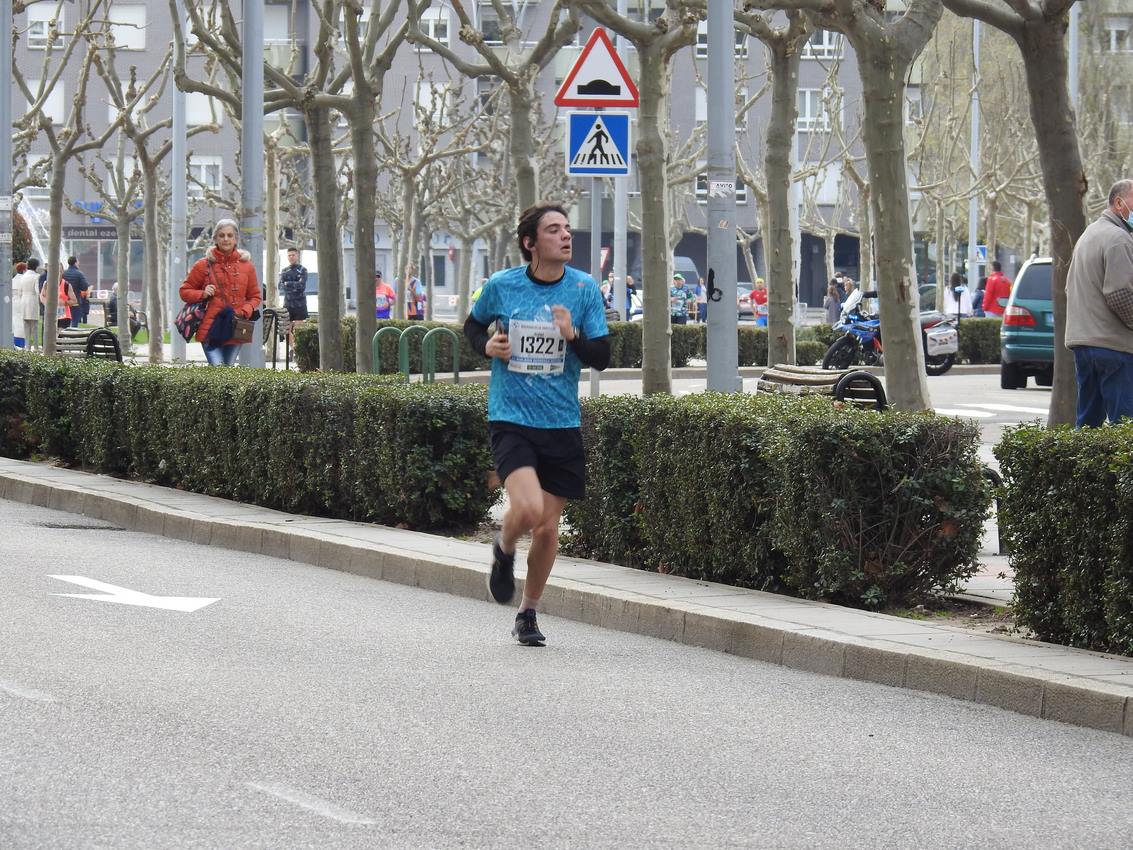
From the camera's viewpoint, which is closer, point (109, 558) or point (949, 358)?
point (109, 558)

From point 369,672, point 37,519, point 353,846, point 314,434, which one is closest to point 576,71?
point 314,434

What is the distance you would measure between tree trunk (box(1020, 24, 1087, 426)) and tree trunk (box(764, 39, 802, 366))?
25.9 feet

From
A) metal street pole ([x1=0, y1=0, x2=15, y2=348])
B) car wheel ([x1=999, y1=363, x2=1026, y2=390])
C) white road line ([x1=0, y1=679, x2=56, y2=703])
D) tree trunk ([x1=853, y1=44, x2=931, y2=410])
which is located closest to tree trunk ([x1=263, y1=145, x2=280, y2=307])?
metal street pole ([x1=0, y1=0, x2=15, y2=348])

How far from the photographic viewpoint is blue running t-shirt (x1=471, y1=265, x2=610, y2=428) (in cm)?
851

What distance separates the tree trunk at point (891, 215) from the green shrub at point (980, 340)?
2309 cm

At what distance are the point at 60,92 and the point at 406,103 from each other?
11.3 meters

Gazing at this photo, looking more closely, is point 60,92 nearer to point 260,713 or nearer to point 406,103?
point 406,103

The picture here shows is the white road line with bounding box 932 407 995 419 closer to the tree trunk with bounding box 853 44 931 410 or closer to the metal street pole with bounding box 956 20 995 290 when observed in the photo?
the tree trunk with bounding box 853 44 931 410

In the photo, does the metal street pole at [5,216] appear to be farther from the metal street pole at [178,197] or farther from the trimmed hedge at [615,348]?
the metal street pole at [178,197]

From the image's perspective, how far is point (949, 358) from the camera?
1259 inches

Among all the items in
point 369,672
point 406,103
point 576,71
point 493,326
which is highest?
point 406,103

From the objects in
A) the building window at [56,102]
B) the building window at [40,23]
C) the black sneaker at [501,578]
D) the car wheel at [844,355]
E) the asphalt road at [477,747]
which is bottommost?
the asphalt road at [477,747]

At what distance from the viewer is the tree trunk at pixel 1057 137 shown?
37.7ft

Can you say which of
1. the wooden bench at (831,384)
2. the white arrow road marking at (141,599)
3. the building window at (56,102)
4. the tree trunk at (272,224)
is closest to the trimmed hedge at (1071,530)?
the wooden bench at (831,384)
